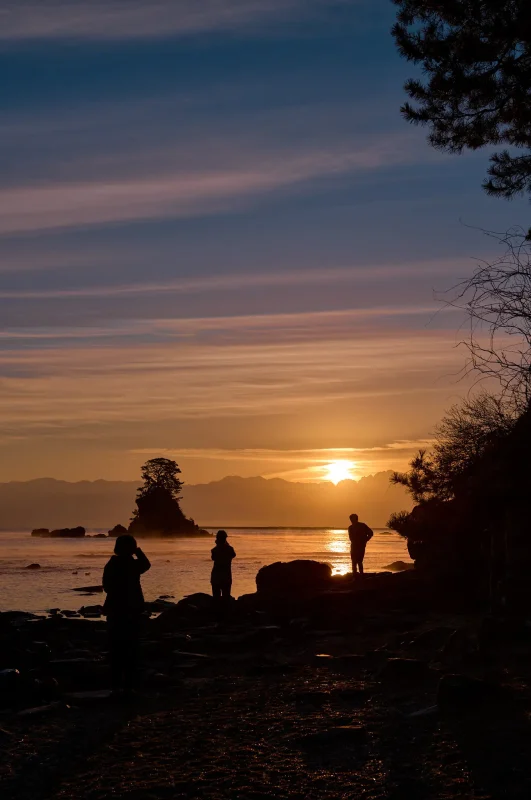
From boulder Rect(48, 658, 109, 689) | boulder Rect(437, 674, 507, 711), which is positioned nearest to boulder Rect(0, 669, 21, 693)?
boulder Rect(48, 658, 109, 689)

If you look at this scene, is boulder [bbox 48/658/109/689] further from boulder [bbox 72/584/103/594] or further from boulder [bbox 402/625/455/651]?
boulder [bbox 72/584/103/594]

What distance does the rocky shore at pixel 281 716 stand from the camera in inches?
293

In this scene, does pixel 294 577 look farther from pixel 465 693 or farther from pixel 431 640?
pixel 465 693

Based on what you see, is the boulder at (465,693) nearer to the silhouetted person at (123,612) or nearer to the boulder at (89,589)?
the silhouetted person at (123,612)

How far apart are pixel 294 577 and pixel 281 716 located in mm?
18849

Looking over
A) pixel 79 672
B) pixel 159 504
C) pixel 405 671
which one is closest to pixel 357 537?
pixel 79 672

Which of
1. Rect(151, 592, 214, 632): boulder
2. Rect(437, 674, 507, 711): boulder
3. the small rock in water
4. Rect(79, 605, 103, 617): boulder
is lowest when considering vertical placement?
Rect(79, 605, 103, 617): boulder

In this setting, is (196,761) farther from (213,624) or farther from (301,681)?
(213,624)

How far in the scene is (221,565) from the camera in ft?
67.8

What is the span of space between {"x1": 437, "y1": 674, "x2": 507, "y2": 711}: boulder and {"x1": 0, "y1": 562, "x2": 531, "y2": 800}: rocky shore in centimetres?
2

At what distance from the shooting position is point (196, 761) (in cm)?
819

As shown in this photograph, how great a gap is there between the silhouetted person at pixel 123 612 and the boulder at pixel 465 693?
4.35 meters

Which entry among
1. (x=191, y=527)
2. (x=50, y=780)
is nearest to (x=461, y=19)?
(x=50, y=780)

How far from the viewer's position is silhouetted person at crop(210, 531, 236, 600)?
809 inches
